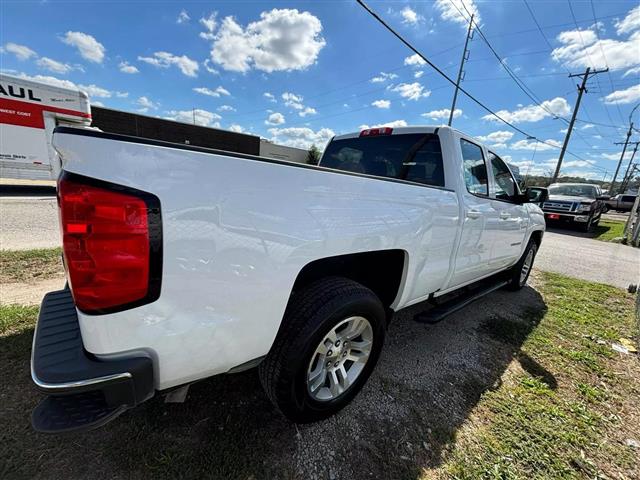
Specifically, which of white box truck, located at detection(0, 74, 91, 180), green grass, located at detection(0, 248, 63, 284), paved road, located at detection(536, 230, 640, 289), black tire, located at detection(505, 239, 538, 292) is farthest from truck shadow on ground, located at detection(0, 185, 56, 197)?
paved road, located at detection(536, 230, 640, 289)

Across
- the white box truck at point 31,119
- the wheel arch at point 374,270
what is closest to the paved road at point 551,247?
the white box truck at point 31,119

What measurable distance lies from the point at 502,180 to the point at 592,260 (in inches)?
260

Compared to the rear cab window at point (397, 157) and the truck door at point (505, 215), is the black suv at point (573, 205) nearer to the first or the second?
the truck door at point (505, 215)

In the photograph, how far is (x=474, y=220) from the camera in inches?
116

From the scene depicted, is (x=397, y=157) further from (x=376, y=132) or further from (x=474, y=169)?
(x=474, y=169)

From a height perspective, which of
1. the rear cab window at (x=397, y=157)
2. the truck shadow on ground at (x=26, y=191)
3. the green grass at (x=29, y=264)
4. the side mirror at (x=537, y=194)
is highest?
the rear cab window at (x=397, y=157)

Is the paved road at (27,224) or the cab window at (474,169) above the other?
the cab window at (474,169)

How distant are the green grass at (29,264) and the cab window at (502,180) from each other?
5.43 m

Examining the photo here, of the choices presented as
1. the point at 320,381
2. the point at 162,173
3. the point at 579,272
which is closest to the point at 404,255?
the point at 320,381

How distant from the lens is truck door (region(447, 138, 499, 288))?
2.87 m

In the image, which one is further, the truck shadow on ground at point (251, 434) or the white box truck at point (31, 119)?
the white box truck at point (31, 119)

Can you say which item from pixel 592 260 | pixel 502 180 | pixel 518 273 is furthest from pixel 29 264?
pixel 592 260

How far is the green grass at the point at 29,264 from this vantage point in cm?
360

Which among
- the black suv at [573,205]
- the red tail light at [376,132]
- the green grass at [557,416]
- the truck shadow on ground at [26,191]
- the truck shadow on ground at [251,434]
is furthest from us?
the black suv at [573,205]
